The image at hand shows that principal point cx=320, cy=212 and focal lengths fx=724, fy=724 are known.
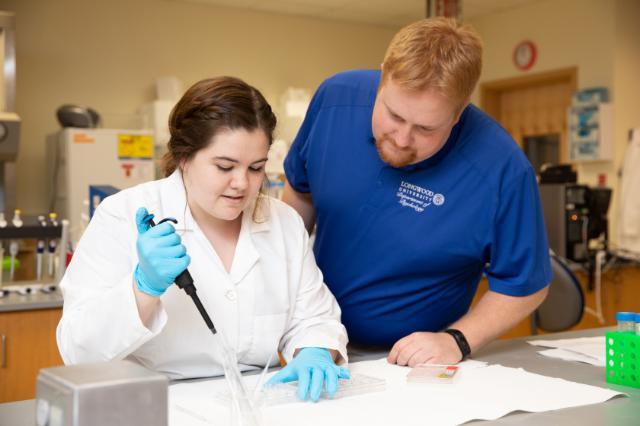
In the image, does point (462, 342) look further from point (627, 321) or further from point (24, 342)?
point (24, 342)

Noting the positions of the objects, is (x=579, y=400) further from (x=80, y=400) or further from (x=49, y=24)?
(x=49, y=24)

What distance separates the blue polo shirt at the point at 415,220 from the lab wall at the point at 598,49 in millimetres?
4092

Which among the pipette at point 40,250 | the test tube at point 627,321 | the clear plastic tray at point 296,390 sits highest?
the pipette at point 40,250

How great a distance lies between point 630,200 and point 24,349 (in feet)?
12.8

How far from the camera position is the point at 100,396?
0.70m

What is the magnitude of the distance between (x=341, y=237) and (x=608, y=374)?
2.08ft

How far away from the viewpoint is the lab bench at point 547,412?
3.57 ft

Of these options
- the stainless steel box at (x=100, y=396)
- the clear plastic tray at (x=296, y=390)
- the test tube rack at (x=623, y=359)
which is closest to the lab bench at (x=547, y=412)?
the test tube rack at (x=623, y=359)

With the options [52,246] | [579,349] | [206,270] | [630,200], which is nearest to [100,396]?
[206,270]

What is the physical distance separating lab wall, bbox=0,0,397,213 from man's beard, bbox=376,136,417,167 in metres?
4.35

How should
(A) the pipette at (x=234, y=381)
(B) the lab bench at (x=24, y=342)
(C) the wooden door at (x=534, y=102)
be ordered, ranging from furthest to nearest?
(C) the wooden door at (x=534, y=102)
(B) the lab bench at (x=24, y=342)
(A) the pipette at (x=234, y=381)

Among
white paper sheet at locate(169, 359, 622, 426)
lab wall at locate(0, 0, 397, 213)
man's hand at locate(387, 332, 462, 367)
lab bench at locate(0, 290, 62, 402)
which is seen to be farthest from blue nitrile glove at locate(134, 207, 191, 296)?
lab wall at locate(0, 0, 397, 213)

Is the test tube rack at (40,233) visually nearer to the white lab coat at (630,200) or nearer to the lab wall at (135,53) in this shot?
the lab wall at (135,53)

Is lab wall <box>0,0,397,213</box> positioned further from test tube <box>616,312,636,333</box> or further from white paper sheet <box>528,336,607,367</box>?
test tube <box>616,312,636,333</box>
